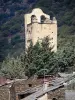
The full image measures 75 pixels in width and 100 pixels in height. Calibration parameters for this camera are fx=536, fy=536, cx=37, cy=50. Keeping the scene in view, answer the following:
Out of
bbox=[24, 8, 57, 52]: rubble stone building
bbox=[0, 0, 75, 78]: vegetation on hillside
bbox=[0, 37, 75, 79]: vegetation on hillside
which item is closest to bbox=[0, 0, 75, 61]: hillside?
bbox=[0, 0, 75, 78]: vegetation on hillside

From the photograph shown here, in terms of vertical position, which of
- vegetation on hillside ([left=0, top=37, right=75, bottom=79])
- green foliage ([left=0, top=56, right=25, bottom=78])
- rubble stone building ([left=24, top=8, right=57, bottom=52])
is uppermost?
rubble stone building ([left=24, top=8, right=57, bottom=52])

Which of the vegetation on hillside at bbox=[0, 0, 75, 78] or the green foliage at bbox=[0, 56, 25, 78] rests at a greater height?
the vegetation on hillside at bbox=[0, 0, 75, 78]

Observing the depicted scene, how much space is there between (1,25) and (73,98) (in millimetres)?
152139

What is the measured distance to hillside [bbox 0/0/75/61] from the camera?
11834 cm

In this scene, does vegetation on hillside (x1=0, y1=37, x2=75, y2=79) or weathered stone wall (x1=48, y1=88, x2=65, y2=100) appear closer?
weathered stone wall (x1=48, y1=88, x2=65, y2=100)

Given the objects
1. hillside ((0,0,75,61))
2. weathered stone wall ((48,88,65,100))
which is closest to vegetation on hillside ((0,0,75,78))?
hillside ((0,0,75,61))

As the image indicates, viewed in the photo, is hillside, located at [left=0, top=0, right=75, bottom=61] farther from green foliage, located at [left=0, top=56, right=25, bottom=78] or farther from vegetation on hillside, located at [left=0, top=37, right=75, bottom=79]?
vegetation on hillside, located at [left=0, top=37, right=75, bottom=79]

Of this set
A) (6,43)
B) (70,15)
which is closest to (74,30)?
(70,15)

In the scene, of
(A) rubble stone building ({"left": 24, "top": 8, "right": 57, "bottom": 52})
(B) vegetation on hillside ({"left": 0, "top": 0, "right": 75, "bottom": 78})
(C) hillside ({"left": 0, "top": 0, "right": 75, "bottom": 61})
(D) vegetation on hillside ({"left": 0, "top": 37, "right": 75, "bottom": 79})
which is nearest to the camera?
(D) vegetation on hillside ({"left": 0, "top": 37, "right": 75, "bottom": 79})

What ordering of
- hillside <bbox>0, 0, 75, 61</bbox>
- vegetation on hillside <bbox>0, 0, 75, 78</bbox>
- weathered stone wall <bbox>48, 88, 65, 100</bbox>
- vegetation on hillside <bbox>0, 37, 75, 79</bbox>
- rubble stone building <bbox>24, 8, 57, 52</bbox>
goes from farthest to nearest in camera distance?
hillside <bbox>0, 0, 75, 61</bbox> < rubble stone building <bbox>24, 8, 57, 52</bbox> < vegetation on hillside <bbox>0, 0, 75, 78</bbox> < vegetation on hillside <bbox>0, 37, 75, 79</bbox> < weathered stone wall <bbox>48, 88, 65, 100</bbox>

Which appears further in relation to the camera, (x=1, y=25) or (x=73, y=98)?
(x=1, y=25)

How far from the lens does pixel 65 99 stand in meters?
16.1

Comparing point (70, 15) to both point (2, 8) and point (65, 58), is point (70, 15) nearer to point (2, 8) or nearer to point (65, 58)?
point (2, 8)

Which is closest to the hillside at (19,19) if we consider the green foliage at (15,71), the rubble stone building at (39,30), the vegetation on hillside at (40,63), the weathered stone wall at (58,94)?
the rubble stone building at (39,30)
